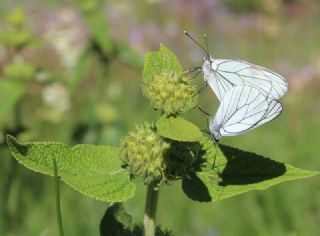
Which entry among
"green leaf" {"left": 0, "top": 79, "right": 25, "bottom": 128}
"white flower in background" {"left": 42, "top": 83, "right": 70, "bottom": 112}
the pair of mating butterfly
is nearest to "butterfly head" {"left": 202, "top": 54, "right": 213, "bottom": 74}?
the pair of mating butterfly

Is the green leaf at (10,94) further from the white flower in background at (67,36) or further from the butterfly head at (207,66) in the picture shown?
the butterfly head at (207,66)

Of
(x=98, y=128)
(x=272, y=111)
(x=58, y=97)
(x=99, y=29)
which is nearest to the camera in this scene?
(x=272, y=111)

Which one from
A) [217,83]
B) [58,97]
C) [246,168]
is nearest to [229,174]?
[246,168]

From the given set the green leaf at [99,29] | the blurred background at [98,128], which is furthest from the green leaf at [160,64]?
the green leaf at [99,29]

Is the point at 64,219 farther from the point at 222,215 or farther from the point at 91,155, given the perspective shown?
the point at 91,155

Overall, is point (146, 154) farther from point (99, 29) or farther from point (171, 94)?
point (99, 29)
